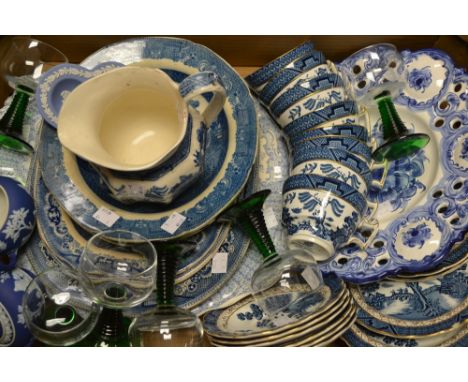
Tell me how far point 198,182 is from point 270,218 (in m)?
0.13

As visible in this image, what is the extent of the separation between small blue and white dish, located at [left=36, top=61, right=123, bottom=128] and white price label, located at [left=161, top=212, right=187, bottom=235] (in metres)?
0.26

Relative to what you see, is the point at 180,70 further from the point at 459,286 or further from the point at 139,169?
the point at 459,286

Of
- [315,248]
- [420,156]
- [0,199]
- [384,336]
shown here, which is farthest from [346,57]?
[0,199]

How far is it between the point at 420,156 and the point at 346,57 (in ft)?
0.81

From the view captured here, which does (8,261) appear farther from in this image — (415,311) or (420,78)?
(420,78)

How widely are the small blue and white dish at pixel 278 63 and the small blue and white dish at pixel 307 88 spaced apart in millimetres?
41

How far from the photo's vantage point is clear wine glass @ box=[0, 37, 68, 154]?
904 millimetres

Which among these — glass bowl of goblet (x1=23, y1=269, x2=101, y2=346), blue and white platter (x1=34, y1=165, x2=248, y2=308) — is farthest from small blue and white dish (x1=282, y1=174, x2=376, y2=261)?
glass bowl of goblet (x1=23, y1=269, x2=101, y2=346)

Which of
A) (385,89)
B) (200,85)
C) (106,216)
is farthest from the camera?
(385,89)

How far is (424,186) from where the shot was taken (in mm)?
855

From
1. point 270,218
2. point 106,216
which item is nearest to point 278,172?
point 270,218

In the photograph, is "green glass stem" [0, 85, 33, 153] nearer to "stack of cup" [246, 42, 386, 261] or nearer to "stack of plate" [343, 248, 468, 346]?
"stack of cup" [246, 42, 386, 261]

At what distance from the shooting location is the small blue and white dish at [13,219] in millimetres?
769

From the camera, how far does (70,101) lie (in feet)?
2.38
